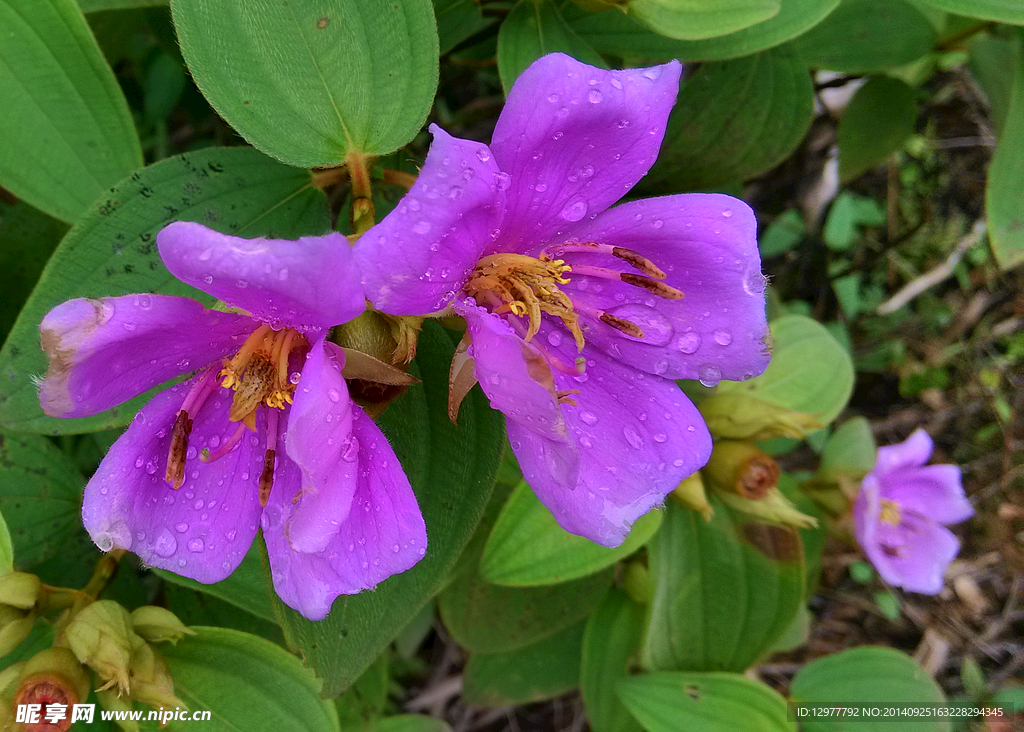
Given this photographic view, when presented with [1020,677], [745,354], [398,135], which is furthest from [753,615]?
[1020,677]

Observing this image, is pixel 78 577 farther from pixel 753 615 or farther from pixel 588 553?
pixel 753 615

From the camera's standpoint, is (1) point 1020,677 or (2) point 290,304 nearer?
(2) point 290,304

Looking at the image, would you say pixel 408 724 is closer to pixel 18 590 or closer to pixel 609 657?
pixel 609 657

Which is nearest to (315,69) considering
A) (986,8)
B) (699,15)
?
(699,15)

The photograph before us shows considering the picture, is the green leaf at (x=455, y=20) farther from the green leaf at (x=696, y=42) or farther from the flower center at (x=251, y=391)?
the flower center at (x=251, y=391)

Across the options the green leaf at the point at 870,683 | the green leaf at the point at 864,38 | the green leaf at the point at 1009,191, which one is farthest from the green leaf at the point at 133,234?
the green leaf at the point at 870,683

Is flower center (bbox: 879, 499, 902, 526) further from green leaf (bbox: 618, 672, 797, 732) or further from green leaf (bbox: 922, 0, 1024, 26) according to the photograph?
green leaf (bbox: 922, 0, 1024, 26)

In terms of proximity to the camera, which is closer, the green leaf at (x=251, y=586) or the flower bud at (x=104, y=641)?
the flower bud at (x=104, y=641)
